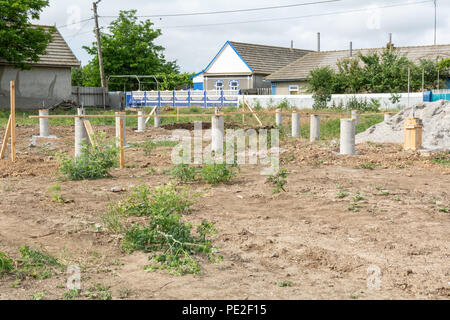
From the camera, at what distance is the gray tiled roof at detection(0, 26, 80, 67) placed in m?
33.9

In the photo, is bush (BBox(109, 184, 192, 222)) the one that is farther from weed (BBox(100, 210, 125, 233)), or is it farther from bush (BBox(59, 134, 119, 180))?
bush (BBox(59, 134, 119, 180))

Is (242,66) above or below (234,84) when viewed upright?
above

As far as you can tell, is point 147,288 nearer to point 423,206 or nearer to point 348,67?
point 423,206

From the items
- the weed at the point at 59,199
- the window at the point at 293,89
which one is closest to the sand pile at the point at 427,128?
the weed at the point at 59,199

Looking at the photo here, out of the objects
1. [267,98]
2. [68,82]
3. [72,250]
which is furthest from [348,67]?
[72,250]

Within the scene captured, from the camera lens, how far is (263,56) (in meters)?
47.0

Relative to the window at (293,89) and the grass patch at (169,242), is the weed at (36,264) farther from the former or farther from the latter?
the window at (293,89)

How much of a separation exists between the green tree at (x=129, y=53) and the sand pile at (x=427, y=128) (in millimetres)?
33269

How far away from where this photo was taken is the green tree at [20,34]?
2864 centimetres

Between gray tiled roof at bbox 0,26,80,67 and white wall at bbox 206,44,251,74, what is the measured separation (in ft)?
48.6

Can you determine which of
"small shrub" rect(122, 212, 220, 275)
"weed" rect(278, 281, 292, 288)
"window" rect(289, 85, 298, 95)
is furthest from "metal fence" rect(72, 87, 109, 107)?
"weed" rect(278, 281, 292, 288)

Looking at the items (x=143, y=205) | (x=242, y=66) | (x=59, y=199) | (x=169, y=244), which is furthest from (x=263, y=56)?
(x=169, y=244)

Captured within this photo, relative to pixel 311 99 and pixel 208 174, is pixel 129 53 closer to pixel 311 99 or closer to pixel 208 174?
pixel 311 99

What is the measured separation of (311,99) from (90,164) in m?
23.6
